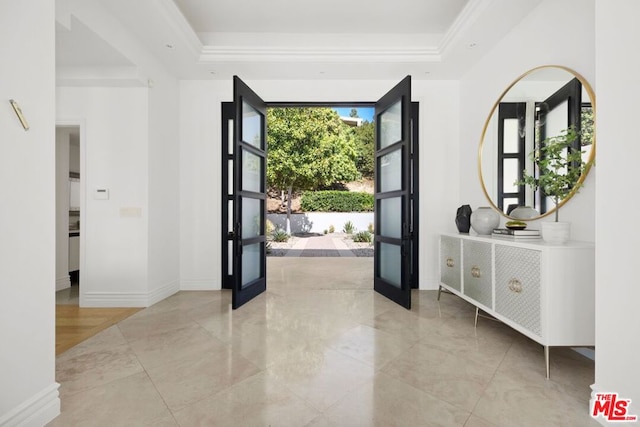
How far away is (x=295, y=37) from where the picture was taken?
3615mm

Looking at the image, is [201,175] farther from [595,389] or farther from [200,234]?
[595,389]

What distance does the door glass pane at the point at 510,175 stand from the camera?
2850 millimetres

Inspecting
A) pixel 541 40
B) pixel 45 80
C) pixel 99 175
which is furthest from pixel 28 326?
pixel 541 40

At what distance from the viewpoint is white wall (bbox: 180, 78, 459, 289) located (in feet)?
13.3

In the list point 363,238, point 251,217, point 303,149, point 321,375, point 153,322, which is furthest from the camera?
point 303,149

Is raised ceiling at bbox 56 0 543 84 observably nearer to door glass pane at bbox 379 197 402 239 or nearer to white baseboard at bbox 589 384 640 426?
door glass pane at bbox 379 197 402 239

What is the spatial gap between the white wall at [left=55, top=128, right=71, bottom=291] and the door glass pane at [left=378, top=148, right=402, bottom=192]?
4.35m

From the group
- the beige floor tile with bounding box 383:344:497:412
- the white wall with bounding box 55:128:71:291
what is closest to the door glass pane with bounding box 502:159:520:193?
the beige floor tile with bounding box 383:344:497:412

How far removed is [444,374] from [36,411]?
2.28 metres

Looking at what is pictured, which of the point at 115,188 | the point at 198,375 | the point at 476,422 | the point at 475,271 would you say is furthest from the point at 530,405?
the point at 115,188

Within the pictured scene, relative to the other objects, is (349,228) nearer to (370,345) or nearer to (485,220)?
(485,220)

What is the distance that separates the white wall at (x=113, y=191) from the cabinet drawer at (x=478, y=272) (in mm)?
3542

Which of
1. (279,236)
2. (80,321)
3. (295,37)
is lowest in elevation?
(80,321)

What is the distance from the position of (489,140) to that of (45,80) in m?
3.79
